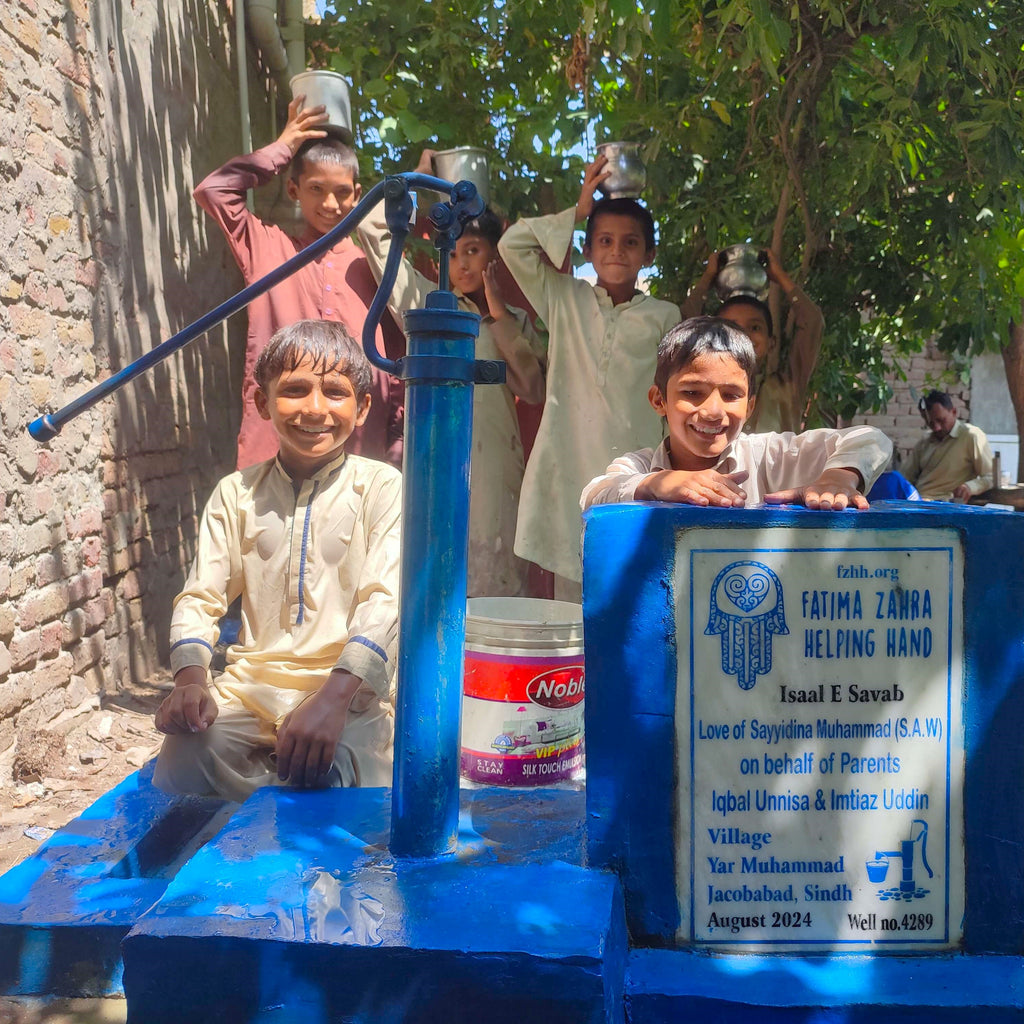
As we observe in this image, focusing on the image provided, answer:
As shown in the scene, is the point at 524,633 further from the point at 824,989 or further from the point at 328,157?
the point at 328,157

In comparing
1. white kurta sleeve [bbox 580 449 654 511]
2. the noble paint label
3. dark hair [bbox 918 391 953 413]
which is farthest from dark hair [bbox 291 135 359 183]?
dark hair [bbox 918 391 953 413]

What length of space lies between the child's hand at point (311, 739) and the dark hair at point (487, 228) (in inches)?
84.0

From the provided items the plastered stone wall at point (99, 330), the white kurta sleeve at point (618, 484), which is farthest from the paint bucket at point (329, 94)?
the white kurta sleeve at point (618, 484)

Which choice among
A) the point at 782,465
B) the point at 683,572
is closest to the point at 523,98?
the point at 782,465

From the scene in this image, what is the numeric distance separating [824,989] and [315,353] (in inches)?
63.3

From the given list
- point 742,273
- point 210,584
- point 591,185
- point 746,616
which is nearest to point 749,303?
point 742,273

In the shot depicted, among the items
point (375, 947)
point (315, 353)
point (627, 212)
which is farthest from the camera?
point (627, 212)

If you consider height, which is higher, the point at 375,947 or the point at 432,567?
the point at 432,567

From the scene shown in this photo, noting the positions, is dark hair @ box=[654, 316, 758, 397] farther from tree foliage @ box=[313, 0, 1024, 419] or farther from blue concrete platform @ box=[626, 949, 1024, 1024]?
tree foliage @ box=[313, 0, 1024, 419]

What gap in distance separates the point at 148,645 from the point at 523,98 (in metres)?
3.19

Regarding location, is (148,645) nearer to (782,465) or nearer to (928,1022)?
(782,465)

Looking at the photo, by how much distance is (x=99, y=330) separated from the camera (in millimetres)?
3912

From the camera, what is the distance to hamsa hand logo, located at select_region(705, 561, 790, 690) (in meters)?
1.63

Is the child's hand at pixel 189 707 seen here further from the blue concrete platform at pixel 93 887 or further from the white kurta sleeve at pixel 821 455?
the white kurta sleeve at pixel 821 455
